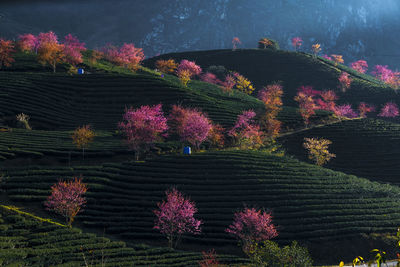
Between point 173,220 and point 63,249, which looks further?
point 173,220

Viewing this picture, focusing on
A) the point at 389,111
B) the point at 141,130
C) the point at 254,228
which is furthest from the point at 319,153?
the point at 389,111

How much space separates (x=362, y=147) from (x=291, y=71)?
6766 centimetres

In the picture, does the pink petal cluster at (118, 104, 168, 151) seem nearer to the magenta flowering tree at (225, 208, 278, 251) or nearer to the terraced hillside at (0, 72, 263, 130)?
the terraced hillside at (0, 72, 263, 130)

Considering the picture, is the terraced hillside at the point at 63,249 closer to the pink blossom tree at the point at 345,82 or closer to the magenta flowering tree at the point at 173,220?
the magenta flowering tree at the point at 173,220

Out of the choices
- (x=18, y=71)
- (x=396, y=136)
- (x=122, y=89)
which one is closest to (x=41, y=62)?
(x=18, y=71)

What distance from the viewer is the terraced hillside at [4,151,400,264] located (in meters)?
36.4

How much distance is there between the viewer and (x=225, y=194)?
42156 mm

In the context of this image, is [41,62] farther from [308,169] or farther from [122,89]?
[308,169]

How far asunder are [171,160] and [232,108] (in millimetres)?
36062

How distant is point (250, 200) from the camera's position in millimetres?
41000

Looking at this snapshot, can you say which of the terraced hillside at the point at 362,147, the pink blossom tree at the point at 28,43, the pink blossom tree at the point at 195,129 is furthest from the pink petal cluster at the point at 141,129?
the pink blossom tree at the point at 28,43

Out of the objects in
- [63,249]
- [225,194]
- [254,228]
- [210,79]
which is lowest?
[63,249]

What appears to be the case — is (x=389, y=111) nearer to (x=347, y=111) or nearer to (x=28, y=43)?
(x=347, y=111)

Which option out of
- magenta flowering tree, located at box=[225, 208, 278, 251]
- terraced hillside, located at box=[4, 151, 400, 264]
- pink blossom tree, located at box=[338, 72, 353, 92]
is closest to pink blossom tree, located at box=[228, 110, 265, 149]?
terraced hillside, located at box=[4, 151, 400, 264]
